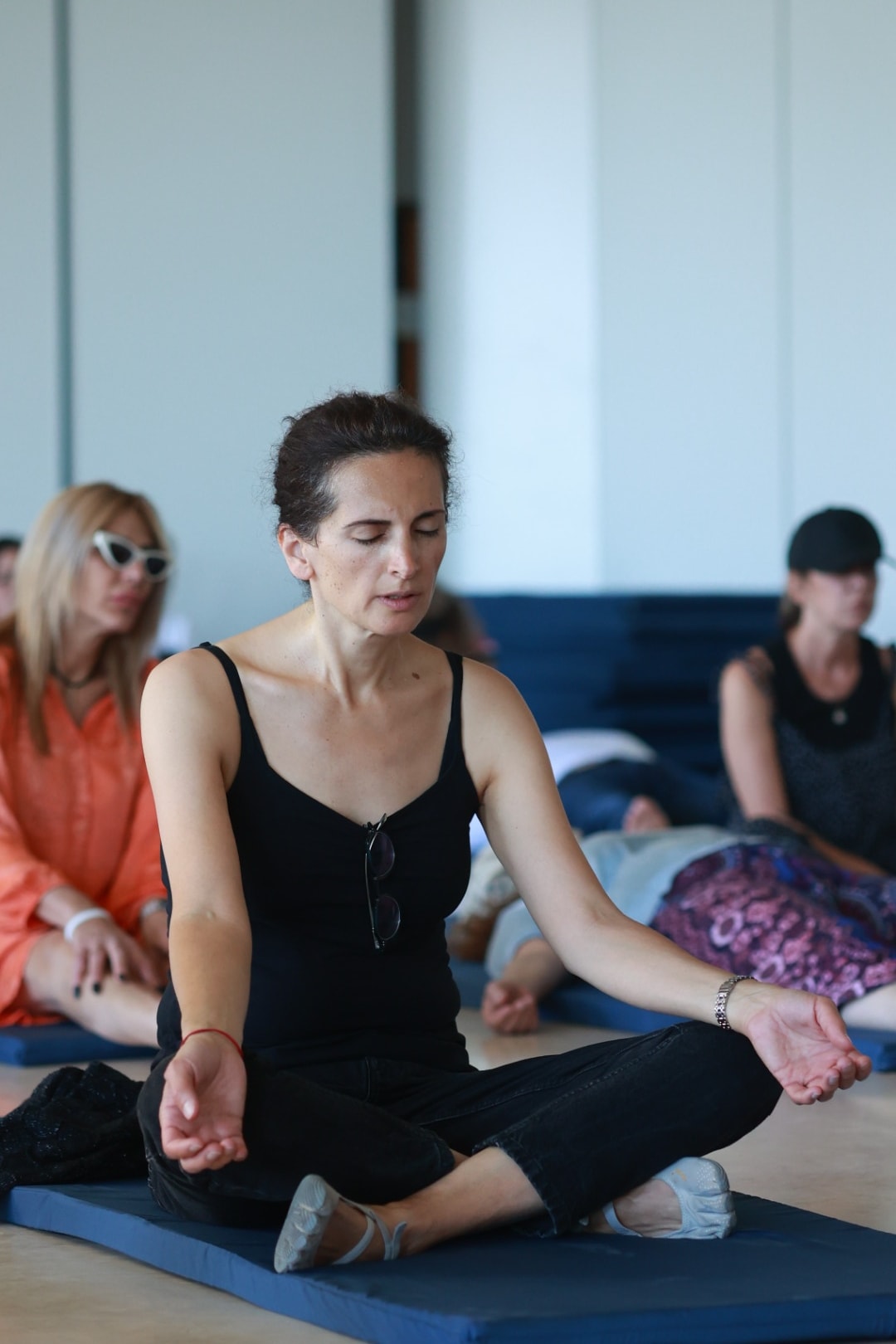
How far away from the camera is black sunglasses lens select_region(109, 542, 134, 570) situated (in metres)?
3.67

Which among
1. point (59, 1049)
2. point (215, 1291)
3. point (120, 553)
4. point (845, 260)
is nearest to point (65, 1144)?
point (215, 1291)

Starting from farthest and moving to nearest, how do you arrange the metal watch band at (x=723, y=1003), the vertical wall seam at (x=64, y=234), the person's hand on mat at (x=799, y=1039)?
the vertical wall seam at (x=64, y=234) < the metal watch band at (x=723, y=1003) < the person's hand on mat at (x=799, y=1039)

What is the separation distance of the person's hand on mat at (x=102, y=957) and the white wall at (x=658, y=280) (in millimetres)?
3048

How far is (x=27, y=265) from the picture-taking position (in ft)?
21.9

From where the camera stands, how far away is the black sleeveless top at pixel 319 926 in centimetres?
221

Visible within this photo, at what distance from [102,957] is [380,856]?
1372mm

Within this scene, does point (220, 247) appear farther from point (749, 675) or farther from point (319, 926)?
point (319, 926)

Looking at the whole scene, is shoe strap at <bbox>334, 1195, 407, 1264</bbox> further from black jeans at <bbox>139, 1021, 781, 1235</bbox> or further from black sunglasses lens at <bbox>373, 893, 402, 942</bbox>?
black sunglasses lens at <bbox>373, 893, 402, 942</bbox>

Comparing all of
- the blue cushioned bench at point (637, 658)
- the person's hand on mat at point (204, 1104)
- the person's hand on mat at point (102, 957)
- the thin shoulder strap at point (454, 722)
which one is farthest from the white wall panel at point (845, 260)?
the person's hand on mat at point (204, 1104)

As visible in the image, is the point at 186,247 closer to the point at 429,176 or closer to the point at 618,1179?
the point at 429,176

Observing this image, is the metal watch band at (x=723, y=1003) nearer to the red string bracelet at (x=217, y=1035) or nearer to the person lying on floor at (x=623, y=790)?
the red string bracelet at (x=217, y=1035)

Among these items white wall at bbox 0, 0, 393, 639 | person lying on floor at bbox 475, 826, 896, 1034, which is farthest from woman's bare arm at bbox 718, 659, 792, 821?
white wall at bbox 0, 0, 393, 639

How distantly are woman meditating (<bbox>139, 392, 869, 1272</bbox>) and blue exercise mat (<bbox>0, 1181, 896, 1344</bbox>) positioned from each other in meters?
0.04

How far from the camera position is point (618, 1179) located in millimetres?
2102
